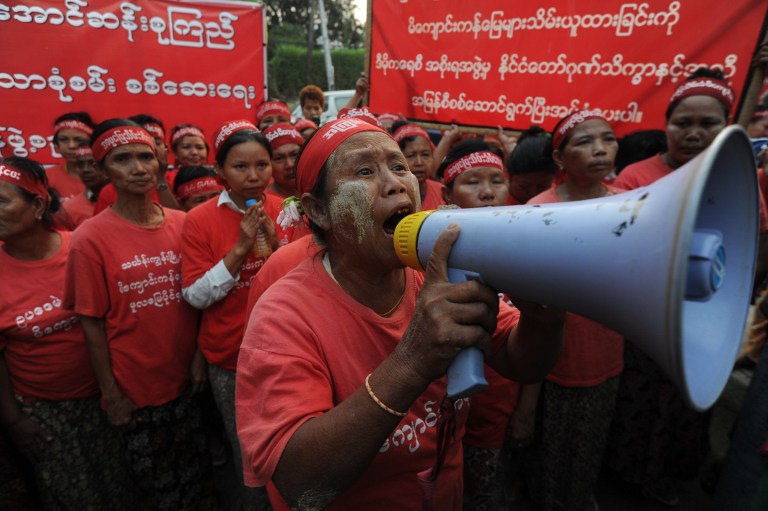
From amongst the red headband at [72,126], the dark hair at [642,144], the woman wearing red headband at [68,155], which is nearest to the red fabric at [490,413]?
the dark hair at [642,144]

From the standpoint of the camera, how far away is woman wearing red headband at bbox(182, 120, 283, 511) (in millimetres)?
2598

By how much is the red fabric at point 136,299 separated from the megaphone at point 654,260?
85.1 inches

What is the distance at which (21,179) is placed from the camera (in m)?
2.56

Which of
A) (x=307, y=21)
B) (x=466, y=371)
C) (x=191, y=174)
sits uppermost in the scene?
(x=307, y=21)

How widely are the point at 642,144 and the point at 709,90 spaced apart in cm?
99

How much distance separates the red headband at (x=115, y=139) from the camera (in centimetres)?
277

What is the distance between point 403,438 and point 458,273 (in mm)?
603

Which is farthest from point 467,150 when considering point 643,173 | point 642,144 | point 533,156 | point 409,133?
point 642,144

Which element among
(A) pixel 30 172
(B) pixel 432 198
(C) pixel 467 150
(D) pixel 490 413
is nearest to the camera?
(D) pixel 490 413

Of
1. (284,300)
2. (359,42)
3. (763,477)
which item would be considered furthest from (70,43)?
(359,42)

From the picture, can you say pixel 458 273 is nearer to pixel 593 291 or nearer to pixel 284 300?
pixel 593 291

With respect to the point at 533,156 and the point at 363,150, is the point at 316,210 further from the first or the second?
the point at 533,156

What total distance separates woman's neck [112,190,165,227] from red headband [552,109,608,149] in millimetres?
2625

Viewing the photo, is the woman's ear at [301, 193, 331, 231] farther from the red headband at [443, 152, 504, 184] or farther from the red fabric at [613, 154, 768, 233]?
the red fabric at [613, 154, 768, 233]
